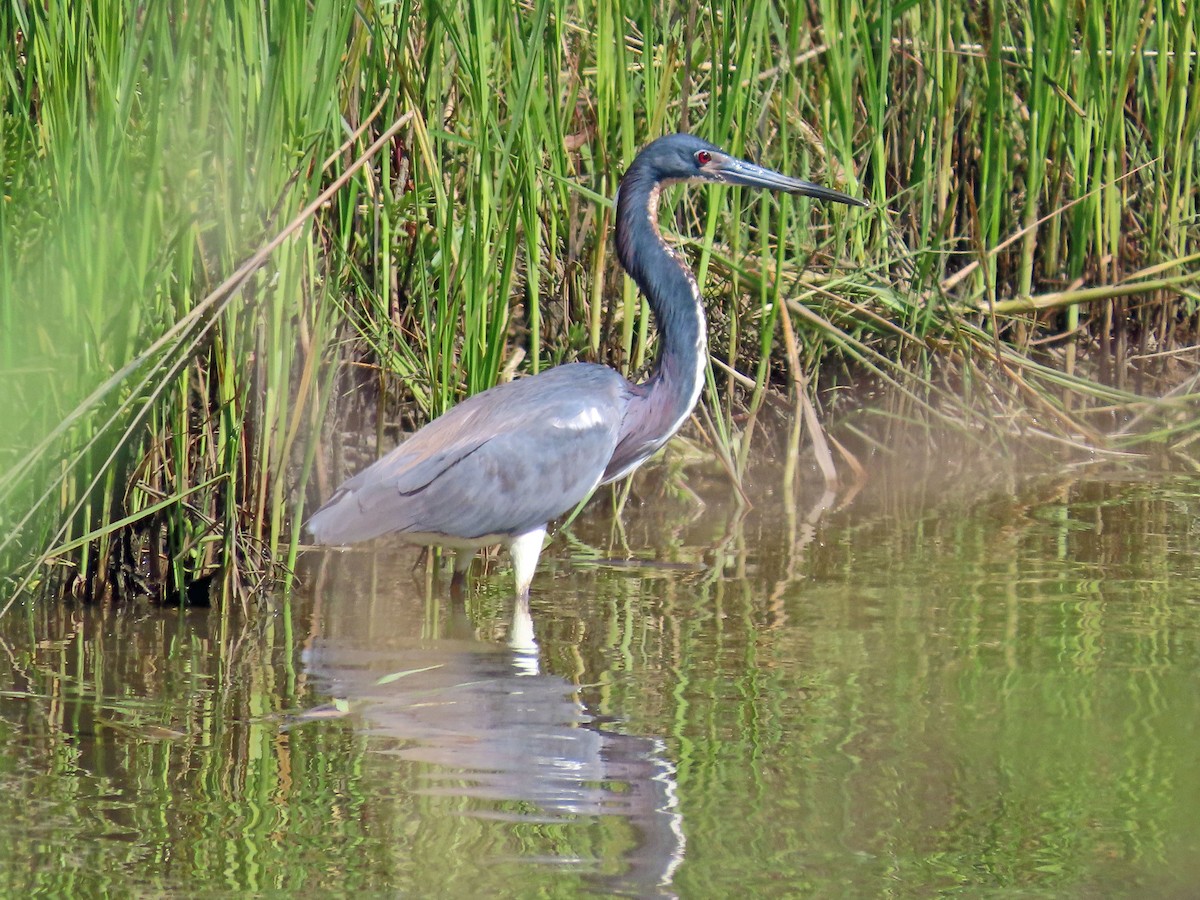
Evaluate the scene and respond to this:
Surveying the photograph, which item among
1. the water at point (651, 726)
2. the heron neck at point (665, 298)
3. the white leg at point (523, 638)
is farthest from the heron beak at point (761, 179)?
the white leg at point (523, 638)

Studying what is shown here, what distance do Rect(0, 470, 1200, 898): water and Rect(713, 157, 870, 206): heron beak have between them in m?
1.14

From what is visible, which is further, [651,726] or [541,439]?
[541,439]

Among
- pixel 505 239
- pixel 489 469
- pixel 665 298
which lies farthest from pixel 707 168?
pixel 489 469

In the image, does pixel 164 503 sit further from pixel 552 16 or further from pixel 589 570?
pixel 552 16

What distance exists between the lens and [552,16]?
5332mm

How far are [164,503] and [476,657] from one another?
2.90 ft

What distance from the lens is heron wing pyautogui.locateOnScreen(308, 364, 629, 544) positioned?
15.6 feet

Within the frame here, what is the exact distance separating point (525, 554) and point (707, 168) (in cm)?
134

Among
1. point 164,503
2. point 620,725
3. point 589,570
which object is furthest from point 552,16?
point 620,725

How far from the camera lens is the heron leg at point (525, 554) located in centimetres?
485

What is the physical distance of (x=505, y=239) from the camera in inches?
191

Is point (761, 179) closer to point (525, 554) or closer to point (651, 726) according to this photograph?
point (525, 554)

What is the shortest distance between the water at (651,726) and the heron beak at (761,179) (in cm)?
114

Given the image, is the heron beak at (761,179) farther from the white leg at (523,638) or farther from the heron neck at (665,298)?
the white leg at (523,638)
